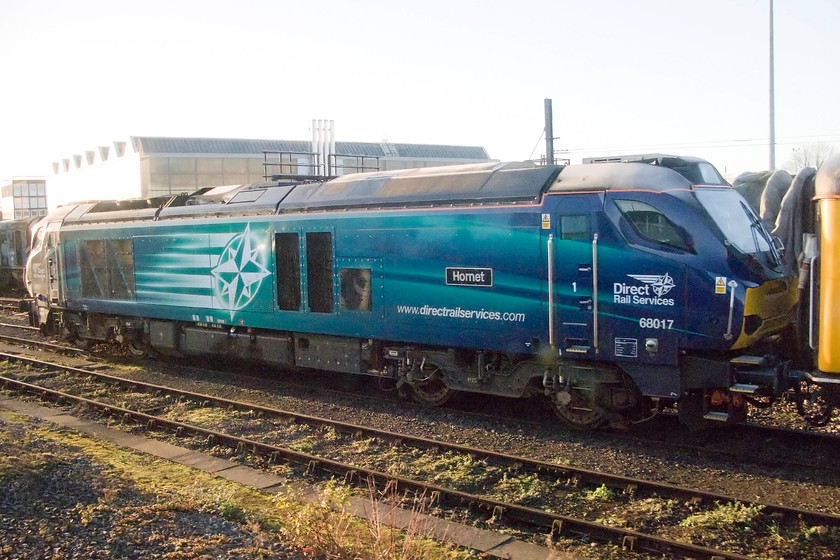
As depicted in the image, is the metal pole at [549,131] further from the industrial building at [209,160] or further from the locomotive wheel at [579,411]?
the industrial building at [209,160]

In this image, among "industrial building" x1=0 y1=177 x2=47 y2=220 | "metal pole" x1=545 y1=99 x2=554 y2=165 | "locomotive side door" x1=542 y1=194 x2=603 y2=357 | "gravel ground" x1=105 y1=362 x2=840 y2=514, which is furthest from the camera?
"industrial building" x1=0 y1=177 x2=47 y2=220

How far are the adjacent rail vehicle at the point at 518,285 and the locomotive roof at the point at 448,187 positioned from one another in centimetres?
3

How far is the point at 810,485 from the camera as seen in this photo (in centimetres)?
870

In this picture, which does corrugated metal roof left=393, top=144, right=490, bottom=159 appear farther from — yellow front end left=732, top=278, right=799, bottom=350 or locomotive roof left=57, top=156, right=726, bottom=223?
yellow front end left=732, top=278, right=799, bottom=350

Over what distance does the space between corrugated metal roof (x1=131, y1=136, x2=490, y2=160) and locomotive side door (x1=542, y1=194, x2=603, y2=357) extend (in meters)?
41.1

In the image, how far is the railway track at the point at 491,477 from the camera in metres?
7.49

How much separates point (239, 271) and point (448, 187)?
16.2 feet

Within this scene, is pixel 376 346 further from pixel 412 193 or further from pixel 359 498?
pixel 359 498

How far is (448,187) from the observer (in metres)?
11.6

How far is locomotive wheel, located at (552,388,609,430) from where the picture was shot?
1062 cm

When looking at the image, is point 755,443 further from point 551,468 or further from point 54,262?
point 54,262

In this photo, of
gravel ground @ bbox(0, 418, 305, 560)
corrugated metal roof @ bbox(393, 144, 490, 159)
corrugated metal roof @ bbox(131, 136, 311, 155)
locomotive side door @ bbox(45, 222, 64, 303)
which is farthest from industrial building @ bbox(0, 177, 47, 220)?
gravel ground @ bbox(0, 418, 305, 560)

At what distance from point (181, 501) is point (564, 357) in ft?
16.8

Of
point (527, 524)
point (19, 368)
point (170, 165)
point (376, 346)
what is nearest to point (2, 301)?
point (19, 368)
